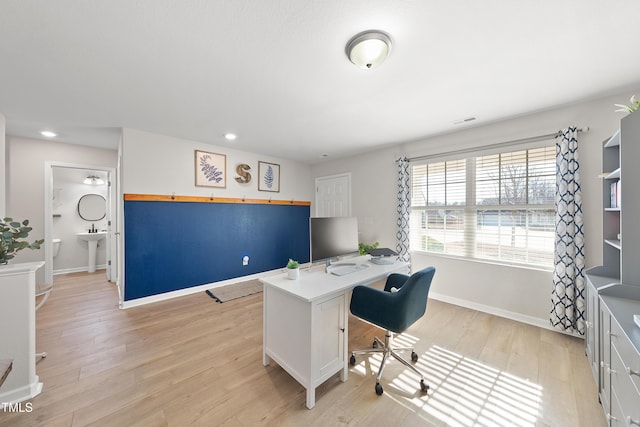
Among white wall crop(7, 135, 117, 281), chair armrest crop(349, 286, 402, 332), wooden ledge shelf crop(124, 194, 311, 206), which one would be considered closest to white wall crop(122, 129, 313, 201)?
wooden ledge shelf crop(124, 194, 311, 206)

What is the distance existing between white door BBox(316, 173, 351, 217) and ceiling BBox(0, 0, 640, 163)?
1.82m

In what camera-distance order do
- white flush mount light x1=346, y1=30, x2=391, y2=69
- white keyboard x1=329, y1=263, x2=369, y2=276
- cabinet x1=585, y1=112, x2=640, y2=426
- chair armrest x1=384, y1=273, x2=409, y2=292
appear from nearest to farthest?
1. cabinet x1=585, y1=112, x2=640, y2=426
2. white flush mount light x1=346, y1=30, x2=391, y2=69
3. white keyboard x1=329, y1=263, x2=369, y2=276
4. chair armrest x1=384, y1=273, x2=409, y2=292

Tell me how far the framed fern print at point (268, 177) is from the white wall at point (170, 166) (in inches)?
3.2

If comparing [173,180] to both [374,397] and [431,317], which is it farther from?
[431,317]

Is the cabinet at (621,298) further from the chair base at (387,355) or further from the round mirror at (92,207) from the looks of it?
the round mirror at (92,207)

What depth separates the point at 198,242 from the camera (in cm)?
371

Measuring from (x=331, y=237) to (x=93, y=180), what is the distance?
19.8 feet

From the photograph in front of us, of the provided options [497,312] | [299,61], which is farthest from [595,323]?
[299,61]

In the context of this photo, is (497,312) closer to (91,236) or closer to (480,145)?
(480,145)

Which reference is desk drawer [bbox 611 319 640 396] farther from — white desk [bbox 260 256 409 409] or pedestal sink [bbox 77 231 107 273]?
pedestal sink [bbox 77 231 107 273]

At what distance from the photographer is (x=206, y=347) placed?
7.26 feet

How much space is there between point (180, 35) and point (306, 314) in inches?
77.0

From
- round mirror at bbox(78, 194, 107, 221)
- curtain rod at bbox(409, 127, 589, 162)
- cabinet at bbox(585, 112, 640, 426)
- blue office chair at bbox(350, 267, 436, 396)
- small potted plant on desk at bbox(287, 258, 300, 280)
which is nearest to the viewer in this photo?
cabinet at bbox(585, 112, 640, 426)

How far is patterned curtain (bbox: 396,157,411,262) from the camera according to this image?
3.54 m
